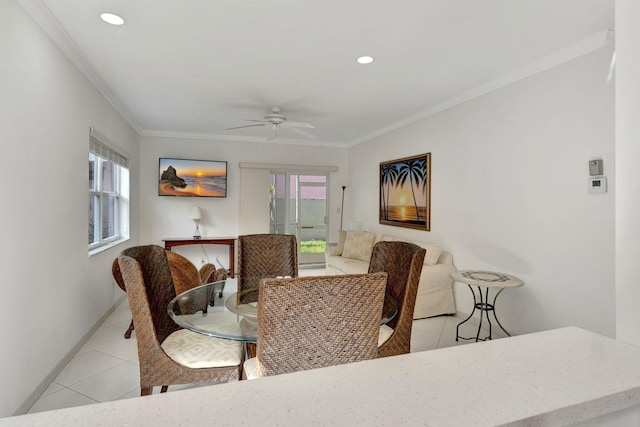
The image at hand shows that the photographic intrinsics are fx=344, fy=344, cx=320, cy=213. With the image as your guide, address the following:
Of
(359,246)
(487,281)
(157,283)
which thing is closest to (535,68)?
(487,281)

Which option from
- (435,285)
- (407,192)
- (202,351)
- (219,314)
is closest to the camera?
(202,351)

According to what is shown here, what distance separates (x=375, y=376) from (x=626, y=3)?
42.8 inches

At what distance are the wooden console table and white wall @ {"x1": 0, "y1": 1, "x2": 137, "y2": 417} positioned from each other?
87.2 inches

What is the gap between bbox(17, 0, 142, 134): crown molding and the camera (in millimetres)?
2104

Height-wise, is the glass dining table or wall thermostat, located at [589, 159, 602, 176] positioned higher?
wall thermostat, located at [589, 159, 602, 176]

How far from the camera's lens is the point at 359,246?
17.1 feet

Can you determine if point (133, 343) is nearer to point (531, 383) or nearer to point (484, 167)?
point (531, 383)

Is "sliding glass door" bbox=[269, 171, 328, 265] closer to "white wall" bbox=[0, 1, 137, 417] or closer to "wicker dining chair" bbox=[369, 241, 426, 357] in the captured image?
"white wall" bbox=[0, 1, 137, 417]

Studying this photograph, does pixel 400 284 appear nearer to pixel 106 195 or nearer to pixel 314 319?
pixel 314 319

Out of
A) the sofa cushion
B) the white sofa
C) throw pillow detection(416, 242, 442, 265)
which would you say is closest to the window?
the white sofa

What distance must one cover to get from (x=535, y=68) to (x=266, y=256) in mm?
2816

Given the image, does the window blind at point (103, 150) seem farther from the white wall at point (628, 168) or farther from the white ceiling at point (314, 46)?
A: the white wall at point (628, 168)

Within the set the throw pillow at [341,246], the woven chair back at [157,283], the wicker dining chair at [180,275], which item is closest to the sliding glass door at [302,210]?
the throw pillow at [341,246]

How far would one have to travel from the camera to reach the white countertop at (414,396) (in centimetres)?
54
